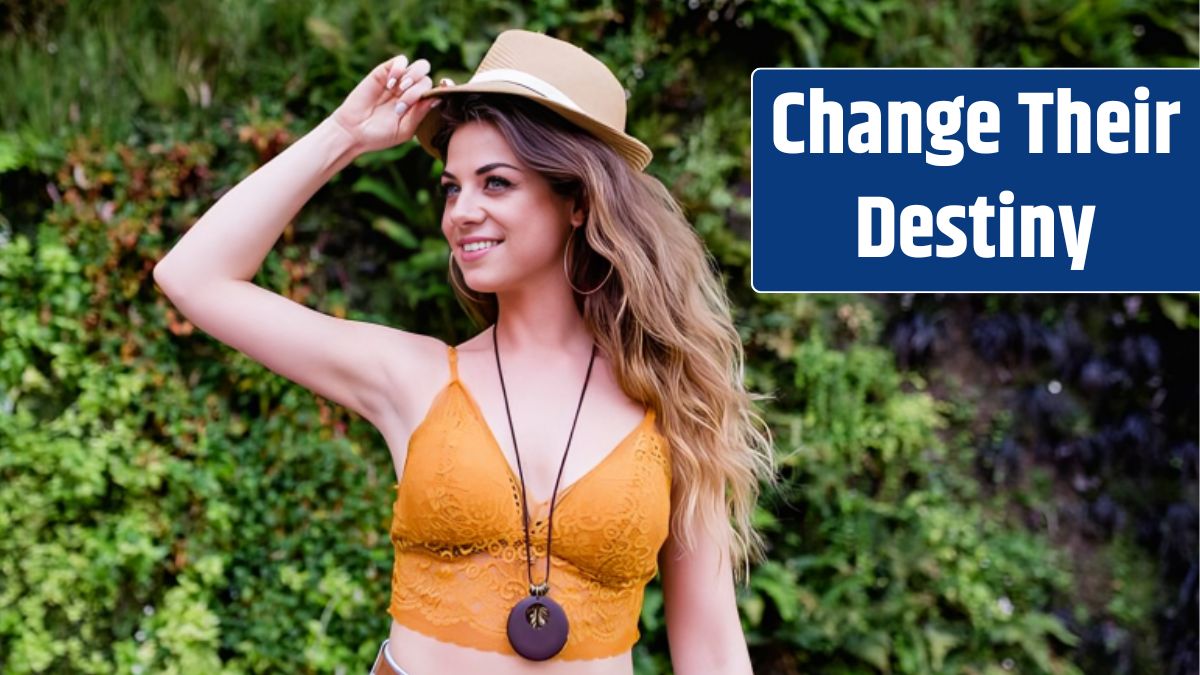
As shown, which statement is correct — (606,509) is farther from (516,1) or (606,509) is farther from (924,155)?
(516,1)

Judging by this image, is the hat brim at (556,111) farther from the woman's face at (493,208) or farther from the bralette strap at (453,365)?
the bralette strap at (453,365)

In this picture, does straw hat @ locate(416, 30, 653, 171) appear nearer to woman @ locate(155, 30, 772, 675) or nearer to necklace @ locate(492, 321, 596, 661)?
woman @ locate(155, 30, 772, 675)

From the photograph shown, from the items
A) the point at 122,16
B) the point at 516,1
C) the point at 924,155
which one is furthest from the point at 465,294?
the point at 122,16

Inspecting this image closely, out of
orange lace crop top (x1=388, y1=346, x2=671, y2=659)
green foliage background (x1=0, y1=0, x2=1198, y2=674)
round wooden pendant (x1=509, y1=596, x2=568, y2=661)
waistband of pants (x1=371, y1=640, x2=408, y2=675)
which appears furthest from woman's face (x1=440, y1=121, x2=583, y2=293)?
green foliage background (x1=0, y1=0, x2=1198, y2=674)

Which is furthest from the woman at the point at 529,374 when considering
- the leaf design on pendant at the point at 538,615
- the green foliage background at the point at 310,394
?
the green foliage background at the point at 310,394

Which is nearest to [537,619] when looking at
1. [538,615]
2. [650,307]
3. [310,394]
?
[538,615]

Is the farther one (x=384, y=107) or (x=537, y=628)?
(x=384, y=107)

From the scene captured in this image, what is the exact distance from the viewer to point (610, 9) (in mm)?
4391

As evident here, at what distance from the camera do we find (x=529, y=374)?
2246 millimetres

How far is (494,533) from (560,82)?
911mm

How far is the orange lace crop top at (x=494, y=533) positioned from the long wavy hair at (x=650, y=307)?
0.14 metres

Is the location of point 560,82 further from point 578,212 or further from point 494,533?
point 494,533

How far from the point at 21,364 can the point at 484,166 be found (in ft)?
8.65

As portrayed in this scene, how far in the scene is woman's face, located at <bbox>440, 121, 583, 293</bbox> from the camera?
2.12 m
